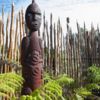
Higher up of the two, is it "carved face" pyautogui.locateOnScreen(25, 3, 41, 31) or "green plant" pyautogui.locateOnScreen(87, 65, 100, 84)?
"carved face" pyautogui.locateOnScreen(25, 3, 41, 31)

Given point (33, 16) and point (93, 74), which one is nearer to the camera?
point (33, 16)

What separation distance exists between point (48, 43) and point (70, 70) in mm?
762

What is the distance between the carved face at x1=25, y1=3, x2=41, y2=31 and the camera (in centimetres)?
497

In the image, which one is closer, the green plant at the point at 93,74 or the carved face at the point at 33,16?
the carved face at the point at 33,16

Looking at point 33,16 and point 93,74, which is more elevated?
point 33,16

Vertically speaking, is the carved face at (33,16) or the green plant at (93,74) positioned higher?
the carved face at (33,16)

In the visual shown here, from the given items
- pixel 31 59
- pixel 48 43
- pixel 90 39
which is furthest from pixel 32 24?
pixel 90 39

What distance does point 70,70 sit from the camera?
6.84 metres

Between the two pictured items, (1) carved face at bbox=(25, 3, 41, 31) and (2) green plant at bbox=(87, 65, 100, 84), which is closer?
(1) carved face at bbox=(25, 3, 41, 31)

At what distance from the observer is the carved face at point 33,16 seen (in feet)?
16.3

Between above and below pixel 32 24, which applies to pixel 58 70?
below

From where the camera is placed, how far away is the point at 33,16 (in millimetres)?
5020

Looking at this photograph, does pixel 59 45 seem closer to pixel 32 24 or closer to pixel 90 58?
pixel 90 58

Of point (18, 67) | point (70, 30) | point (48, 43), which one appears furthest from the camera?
point (70, 30)
